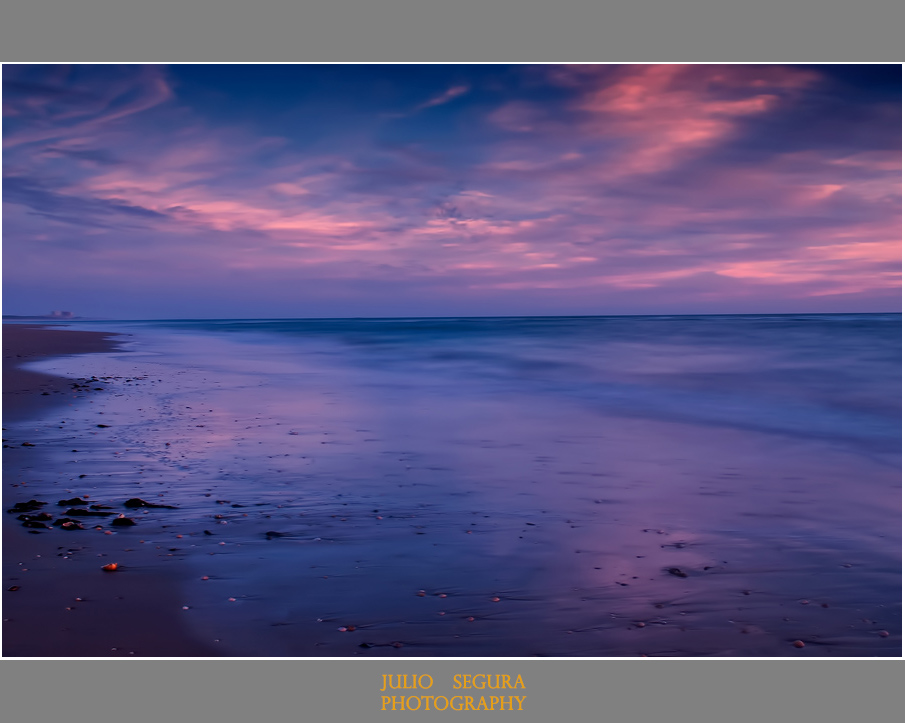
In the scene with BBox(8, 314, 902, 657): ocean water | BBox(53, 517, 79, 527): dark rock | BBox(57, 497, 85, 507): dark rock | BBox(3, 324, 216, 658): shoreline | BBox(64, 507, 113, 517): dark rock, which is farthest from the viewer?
BBox(57, 497, 85, 507): dark rock

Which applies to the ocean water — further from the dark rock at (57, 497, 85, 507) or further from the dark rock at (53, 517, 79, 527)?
the dark rock at (53, 517, 79, 527)

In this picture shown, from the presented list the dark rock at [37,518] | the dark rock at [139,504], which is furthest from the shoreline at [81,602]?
the dark rock at [139,504]

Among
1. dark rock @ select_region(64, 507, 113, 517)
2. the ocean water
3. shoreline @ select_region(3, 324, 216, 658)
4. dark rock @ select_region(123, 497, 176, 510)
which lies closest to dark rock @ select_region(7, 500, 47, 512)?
shoreline @ select_region(3, 324, 216, 658)

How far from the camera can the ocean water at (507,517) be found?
366 centimetres

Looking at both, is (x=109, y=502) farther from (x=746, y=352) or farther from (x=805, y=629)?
(x=746, y=352)

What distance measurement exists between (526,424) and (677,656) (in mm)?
6408

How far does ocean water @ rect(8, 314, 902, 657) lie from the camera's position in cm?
366

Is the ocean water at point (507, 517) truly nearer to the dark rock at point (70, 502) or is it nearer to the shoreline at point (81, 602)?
the shoreline at point (81, 602)

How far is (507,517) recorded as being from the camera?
5.40 metres

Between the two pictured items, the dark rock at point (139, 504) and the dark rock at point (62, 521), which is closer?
the dark rock at point (62, 521)

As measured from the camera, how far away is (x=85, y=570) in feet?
13.6

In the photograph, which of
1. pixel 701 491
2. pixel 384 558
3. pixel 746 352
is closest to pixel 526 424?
pixel 701 491

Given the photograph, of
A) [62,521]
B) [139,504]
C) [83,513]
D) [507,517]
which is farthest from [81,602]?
[507,517]

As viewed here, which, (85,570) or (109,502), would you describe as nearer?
(85,570)
